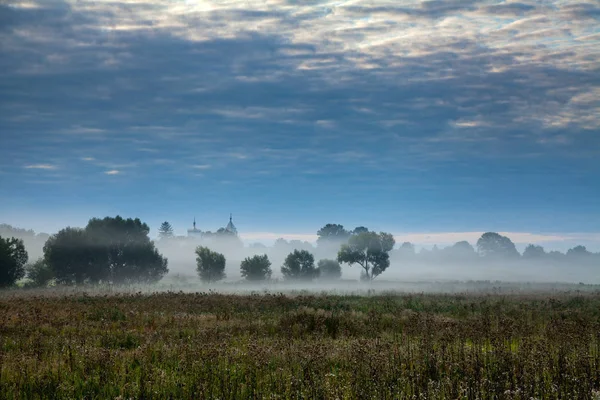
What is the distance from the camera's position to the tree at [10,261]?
221ft

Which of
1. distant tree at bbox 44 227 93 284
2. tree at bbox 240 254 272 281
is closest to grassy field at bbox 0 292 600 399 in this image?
distant tree at bbox 44 227 93 284

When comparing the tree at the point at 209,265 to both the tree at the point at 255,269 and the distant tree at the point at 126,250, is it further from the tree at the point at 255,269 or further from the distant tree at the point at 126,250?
the distant tree at the point at 126,250

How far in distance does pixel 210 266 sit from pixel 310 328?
282 feet

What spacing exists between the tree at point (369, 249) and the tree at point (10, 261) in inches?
2707

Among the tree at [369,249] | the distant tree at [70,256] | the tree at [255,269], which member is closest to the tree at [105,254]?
the distant tree at [70,256]

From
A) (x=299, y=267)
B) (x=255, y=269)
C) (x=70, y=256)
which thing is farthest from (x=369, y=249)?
(x=70, y=256)

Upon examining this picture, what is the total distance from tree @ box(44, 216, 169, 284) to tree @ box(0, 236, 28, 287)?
8357 mm

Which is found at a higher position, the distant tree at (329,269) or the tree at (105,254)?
the tree at (105,254)

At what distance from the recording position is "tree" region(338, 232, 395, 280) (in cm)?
11881

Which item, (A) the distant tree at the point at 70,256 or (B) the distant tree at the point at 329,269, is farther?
(B) the distant tree at the point at 329,269

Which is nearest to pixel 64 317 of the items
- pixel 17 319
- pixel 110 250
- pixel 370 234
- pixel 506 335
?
pixel 17 319

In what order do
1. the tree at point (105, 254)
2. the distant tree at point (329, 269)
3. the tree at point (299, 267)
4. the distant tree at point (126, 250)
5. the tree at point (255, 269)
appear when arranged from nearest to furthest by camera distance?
the tree at point (105, 254) → the distant tree at point (126, 250) → the tree at point (255, 269) → the tree at point (299, 267) → the distant tree at point (329, 269)

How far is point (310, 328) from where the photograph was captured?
66.8 ft

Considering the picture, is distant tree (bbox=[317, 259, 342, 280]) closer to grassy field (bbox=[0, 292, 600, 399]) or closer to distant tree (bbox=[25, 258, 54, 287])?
distant tree (bbox=[25, 258, 54, 287])
